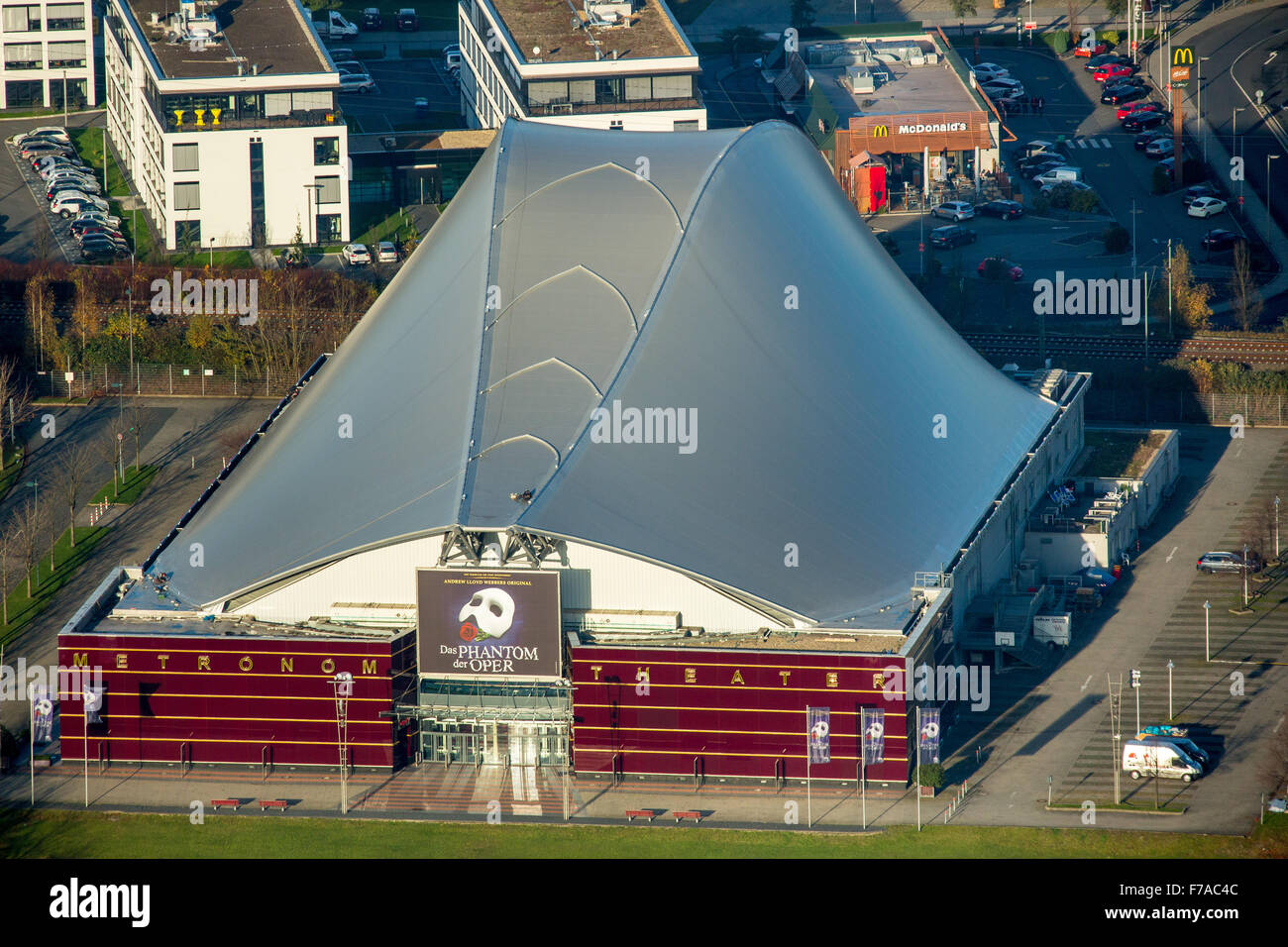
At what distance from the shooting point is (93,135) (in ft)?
443

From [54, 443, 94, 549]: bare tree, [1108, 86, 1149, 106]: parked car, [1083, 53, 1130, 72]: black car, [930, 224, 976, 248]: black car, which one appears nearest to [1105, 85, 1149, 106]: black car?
[1108, 86, 1149, 106]: parked car

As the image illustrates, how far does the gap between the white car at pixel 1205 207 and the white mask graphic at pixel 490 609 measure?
61503mm

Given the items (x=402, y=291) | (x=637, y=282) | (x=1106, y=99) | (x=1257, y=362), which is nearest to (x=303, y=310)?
(x=402, y=291)

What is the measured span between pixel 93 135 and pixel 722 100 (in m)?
33.7

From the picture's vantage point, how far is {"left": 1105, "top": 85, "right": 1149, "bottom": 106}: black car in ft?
463

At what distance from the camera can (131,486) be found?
99.8m

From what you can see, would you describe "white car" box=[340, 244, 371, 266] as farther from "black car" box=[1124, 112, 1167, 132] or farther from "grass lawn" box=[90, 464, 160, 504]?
"black car" box=[1124, 112, 1167, 132]

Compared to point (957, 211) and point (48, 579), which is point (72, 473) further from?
point (957, 211)

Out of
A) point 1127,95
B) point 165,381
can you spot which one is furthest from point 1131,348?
point 165,381

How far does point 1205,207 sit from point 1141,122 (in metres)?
12.1

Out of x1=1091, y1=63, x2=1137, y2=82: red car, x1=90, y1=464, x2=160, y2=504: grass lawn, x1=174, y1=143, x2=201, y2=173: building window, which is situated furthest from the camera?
x1=1091, y1=63, x2=1137, y2=82: red car

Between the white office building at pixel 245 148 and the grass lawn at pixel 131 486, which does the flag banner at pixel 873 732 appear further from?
the white office building at pixel 245 148

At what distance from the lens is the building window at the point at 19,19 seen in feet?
451

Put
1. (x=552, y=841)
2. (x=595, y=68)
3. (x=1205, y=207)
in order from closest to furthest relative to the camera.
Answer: (x=552, y=841) → (x=595, y=68) → (x=1205, y=207)
